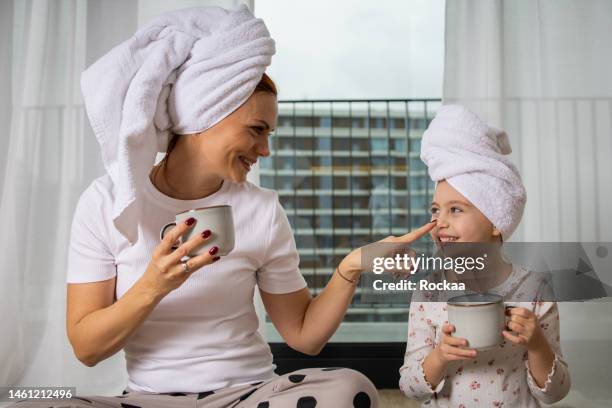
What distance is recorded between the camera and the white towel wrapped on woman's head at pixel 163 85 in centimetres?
107

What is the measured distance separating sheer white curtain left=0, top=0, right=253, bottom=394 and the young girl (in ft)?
3.71

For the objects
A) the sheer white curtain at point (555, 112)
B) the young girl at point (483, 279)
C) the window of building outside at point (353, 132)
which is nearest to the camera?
the young girl at point (483, 279)

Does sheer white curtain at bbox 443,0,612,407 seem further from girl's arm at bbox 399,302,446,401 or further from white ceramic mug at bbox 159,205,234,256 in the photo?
white ceramic mug at bbox 159,205,234,256

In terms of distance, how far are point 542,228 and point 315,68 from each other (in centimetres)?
103

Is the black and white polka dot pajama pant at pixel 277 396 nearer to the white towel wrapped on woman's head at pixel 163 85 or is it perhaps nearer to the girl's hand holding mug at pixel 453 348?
the girl's hand holding mug at pixel 453 348

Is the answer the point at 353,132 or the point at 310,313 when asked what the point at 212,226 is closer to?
the point at 310,313

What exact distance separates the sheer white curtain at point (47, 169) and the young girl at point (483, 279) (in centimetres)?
113

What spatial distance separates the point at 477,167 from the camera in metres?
1.19

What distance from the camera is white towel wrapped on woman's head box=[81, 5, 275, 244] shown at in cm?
107

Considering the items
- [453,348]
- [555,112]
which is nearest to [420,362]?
[453,348]

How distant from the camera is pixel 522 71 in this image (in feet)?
6.68

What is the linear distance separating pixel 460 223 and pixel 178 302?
1.82 ft

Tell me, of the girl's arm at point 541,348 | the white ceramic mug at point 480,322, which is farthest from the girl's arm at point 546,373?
the white ceramic mug at point 480,322

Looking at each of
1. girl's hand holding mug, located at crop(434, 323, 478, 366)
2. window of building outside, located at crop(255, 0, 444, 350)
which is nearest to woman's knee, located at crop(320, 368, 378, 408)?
girl's hand holding mug, located at crop(434, 323, 478, 366)
